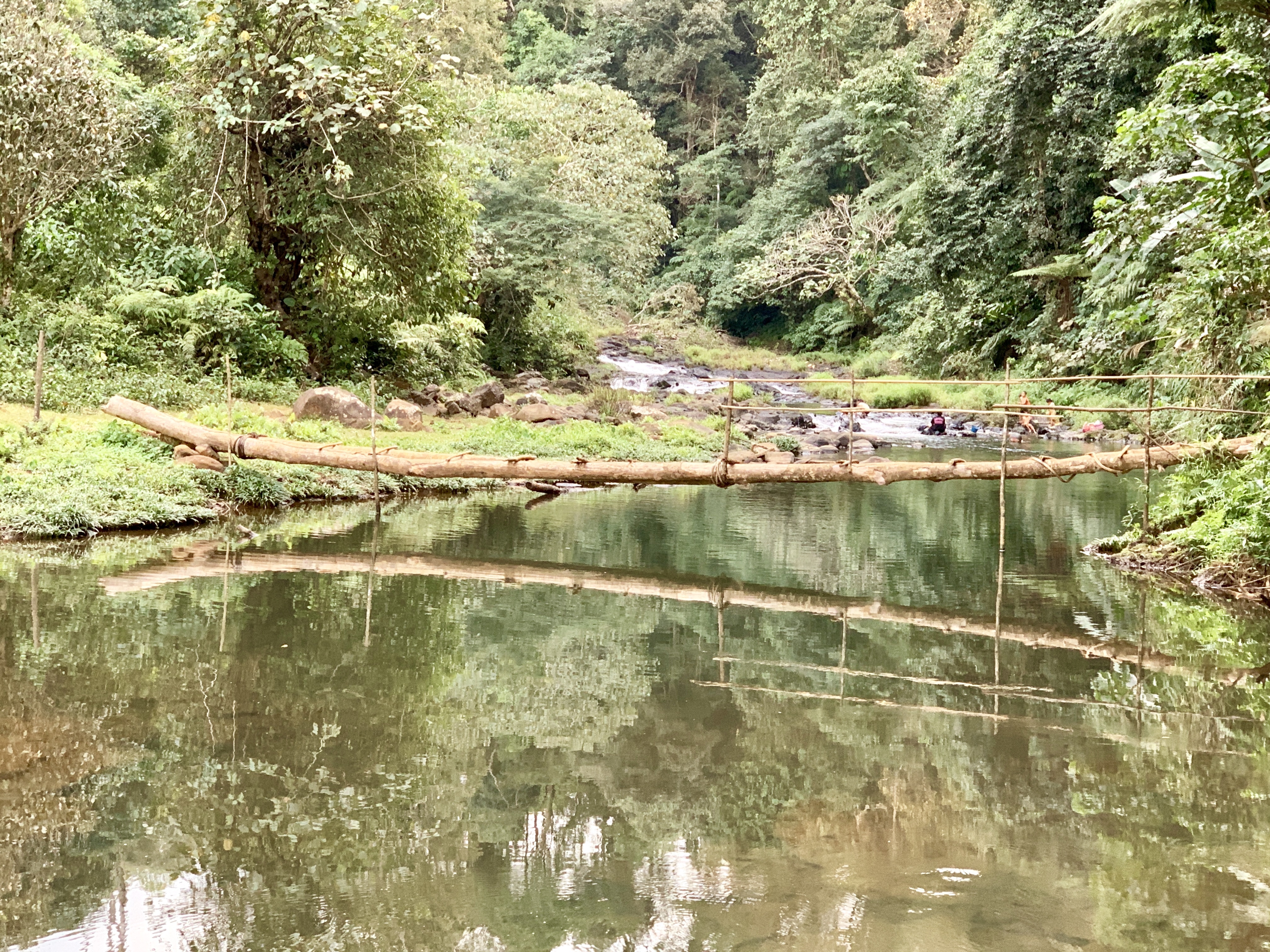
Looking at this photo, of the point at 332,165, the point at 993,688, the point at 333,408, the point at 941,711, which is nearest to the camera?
the point at 941,711

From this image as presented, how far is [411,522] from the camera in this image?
41.0 ft

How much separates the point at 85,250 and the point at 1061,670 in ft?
53.1

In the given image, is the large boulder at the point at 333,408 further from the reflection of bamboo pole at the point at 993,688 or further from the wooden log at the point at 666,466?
the reflection of bamboo pole at the point at 993,688

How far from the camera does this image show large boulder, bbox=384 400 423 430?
56.1 feet

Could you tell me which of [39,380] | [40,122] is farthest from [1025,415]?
[40,122]

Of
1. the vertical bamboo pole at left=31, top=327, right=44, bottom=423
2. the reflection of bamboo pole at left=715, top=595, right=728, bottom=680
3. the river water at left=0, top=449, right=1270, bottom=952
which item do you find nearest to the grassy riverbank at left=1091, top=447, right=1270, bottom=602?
the river water at left=0, top=449, right=1270, bottom=952

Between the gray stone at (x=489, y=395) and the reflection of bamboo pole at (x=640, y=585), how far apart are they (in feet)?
31.2

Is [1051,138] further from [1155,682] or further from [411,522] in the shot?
[1155,682]

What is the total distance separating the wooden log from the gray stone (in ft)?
24.4

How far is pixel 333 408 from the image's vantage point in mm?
16219

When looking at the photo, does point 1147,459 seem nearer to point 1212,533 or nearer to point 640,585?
point 1212,533

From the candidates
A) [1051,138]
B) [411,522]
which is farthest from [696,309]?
[411,522]

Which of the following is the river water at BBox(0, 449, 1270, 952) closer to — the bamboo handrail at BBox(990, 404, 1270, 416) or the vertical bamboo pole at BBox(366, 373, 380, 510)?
the bamboo handrail at BBox(990, 404, 1270, 416)

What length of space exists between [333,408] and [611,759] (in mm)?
11847
